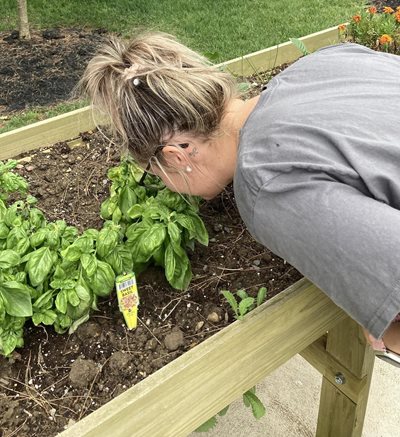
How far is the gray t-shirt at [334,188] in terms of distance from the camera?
3.40 ft

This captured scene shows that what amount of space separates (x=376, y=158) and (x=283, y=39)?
3.69 metres

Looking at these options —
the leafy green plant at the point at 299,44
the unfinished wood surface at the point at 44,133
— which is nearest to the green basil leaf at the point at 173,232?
the unfinished wood surface at the point at 44,133

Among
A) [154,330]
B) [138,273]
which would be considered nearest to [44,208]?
[138,273]

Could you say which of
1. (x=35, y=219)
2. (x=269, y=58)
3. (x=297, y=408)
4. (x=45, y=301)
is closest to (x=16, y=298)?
(x=45, y=301)

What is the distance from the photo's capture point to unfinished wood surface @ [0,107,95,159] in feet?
7.44

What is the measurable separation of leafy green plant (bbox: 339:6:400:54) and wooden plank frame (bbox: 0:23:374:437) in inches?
67.9

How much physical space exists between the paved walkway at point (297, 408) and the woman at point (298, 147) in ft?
3.46

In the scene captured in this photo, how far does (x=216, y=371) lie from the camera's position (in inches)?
53.0

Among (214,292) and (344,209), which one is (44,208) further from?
(344,209)

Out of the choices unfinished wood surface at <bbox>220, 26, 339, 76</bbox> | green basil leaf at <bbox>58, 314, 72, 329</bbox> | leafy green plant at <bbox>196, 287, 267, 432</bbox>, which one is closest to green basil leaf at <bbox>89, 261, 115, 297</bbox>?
green basil leaf at <bbox>58, 314, 72, 329</bbox>

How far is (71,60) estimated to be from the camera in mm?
4312

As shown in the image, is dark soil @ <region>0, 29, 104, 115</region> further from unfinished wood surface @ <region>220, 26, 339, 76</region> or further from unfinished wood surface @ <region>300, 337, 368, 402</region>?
unfinished wood surface @ <region>300, 337, 368, 402</region>

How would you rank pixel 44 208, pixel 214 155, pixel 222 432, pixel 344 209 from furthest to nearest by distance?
pixel 222 432 < pixel 44 208 < pixel 214 155 < pixel 344 209

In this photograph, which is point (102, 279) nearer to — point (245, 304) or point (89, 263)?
point (89, 263)
